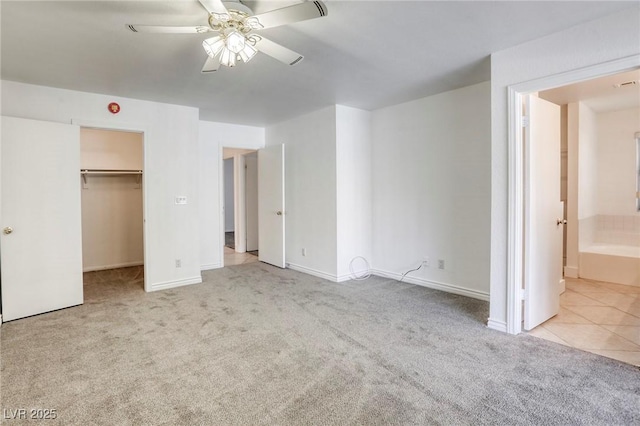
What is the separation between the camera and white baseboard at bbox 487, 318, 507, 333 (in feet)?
9.05

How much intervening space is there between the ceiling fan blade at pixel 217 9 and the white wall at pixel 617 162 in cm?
569

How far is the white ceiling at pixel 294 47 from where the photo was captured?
2.08m

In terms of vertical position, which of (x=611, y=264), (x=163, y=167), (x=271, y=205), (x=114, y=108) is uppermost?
(x=114, y=108)

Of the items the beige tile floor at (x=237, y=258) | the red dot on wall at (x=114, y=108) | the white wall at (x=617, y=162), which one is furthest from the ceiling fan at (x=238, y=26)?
the white wall at (x=617, y=162)

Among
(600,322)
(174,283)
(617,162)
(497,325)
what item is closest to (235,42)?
(497,325)

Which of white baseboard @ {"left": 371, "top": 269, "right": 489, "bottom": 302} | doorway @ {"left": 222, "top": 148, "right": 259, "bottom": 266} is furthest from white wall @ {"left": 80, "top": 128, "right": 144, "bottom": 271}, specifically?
white baseboard @ {"left": 371, "top": 269, "right": 489, "bottom": 302}

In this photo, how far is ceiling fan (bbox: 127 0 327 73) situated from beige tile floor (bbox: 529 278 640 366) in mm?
3038

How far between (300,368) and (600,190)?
5.40 m

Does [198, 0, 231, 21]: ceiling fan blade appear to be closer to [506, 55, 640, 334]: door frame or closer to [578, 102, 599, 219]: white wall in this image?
[506, 55, 640, 334]: door frame

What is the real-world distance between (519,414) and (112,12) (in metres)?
3.45

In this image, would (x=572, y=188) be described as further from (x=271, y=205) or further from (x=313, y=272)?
(x=271, y=205)

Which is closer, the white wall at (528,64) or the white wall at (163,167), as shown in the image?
the white wall at (528,64)

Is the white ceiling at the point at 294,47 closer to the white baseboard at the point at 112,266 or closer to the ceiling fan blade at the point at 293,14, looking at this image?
the ceiling fan blade at the point at 293,14

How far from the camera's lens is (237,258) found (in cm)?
605
